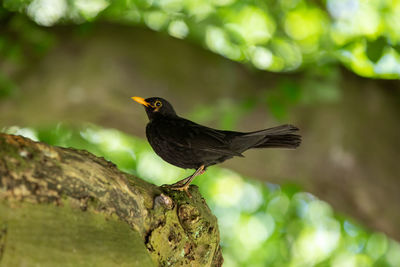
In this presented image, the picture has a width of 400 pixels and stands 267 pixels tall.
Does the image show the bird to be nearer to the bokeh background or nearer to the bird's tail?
the bird's tail

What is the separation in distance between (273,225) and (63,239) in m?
5.75

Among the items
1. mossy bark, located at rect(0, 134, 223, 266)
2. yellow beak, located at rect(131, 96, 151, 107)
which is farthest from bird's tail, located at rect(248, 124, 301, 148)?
mossy bark, located at rect(0, 134, 223, 266)

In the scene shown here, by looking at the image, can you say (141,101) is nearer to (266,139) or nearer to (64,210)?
(266,139)

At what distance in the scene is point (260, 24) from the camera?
20.2 feet

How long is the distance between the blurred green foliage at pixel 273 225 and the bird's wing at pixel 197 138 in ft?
11.4

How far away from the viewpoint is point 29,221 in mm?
1563

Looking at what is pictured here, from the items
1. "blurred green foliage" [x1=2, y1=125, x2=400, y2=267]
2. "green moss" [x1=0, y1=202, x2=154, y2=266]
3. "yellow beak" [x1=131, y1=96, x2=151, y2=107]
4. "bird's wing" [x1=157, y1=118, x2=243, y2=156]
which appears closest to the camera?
"green moss" [x1=0, y1=202, x2=154, y2=266]

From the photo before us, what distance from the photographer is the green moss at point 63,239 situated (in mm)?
1506

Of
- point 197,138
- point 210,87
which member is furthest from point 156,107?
point 210,87

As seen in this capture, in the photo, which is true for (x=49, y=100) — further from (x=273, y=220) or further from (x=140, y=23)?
(x=273, y=220)

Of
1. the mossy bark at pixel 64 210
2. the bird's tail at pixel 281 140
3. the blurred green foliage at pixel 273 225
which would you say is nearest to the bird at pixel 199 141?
the bird's tail at pixel 281 140

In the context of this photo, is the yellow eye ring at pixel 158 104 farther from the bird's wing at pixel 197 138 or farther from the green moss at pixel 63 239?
the green moss at pixel 63 239

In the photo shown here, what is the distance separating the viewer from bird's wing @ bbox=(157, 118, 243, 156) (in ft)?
9.57

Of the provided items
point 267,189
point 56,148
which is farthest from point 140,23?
point 56,148
